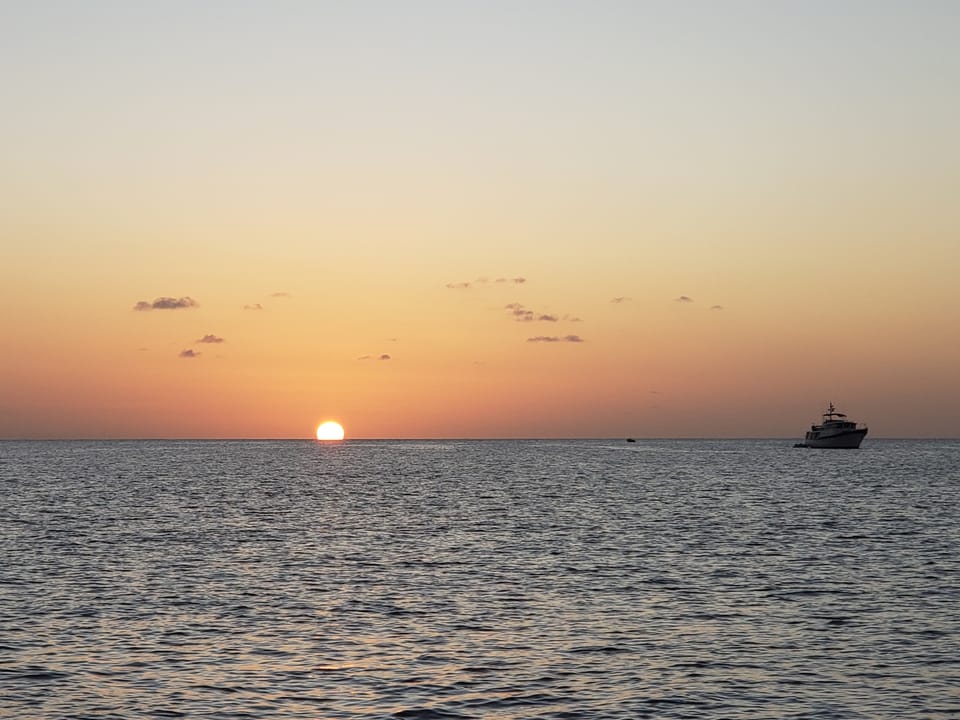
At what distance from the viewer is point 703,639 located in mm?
37594

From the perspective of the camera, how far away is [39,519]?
280 ft

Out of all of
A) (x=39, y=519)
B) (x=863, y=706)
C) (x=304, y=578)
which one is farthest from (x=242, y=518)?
(x=863, y=706)

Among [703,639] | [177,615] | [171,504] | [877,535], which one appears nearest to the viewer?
[703,639]

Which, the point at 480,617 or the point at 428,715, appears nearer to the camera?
the point at 428,715

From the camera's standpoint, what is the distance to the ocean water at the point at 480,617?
1180 inches

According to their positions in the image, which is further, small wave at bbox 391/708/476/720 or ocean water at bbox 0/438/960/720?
ocean water at bbox 0/438/960/720

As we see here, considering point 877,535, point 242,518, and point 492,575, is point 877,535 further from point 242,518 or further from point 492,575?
point 242,518

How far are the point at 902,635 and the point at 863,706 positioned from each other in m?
10.3

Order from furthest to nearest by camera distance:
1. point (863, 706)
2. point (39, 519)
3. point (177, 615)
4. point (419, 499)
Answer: point (419, 499) < point (39, 519) < point (177, 615) < point (863, 706)

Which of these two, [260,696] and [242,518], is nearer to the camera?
[260,696]

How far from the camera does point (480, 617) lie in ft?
137

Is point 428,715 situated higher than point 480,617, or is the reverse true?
point 480,617

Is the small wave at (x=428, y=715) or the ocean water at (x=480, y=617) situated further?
the ocean water at (x=480, y=617)

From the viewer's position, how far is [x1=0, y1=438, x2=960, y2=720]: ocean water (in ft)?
98.3
